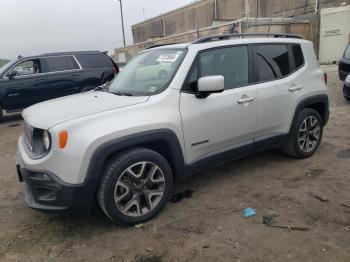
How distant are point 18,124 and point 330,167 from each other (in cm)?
789

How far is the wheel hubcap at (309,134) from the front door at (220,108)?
3.30 ft

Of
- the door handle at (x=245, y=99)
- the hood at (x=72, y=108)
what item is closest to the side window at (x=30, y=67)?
the hood at (x=72, y=108)

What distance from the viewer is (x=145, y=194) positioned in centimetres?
338

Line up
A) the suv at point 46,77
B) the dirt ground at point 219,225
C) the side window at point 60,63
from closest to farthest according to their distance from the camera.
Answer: the dirt ground at point 219,225 < the suv at point 46,77 < the side window at point 60,63

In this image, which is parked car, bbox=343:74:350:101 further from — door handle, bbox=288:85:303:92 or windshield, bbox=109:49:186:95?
windshield, bbox=109:49:186:95

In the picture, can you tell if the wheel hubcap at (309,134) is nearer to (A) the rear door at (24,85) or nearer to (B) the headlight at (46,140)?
(B) the headlight at (46,140)

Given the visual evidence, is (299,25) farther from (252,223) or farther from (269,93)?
(252,223)

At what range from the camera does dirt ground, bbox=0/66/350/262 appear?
9.62 ft

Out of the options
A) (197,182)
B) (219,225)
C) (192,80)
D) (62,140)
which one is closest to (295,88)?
(192,80)

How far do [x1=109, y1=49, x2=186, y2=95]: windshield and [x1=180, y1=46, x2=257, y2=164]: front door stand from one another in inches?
8.9

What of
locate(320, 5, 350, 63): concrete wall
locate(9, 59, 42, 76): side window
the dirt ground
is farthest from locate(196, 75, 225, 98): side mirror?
locate(320, 5, 350, 63): concrete wall

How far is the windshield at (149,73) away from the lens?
3.68m

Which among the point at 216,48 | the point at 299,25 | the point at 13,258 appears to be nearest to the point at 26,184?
the point at 13,258

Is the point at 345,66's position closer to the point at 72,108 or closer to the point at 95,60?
the point at 95,60
